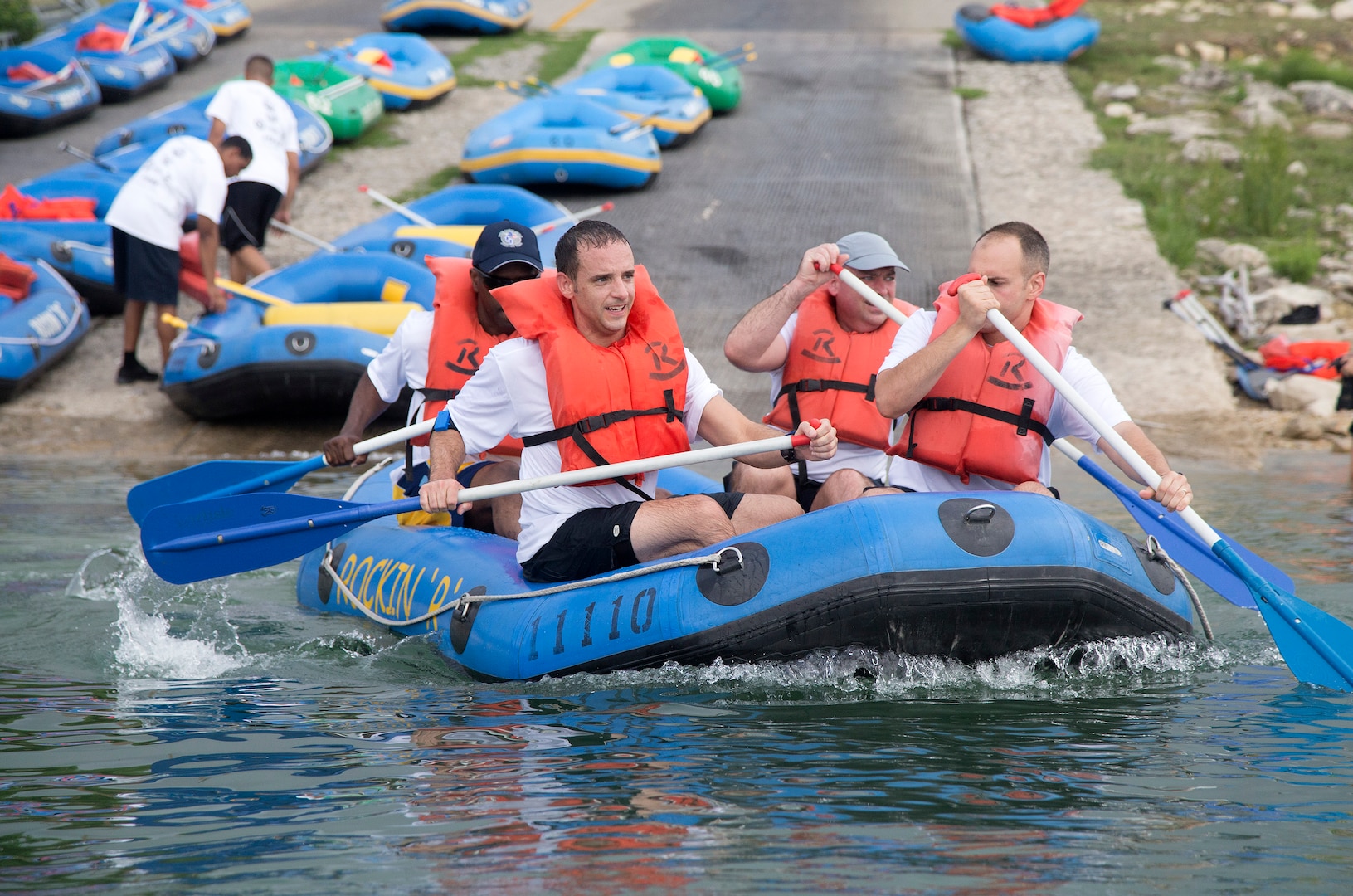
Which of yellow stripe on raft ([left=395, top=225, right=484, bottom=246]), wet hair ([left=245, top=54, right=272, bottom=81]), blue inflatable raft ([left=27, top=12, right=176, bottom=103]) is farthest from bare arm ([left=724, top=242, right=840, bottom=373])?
blue inflatable raft ([left=27, top=12, right=176, bottom=103])

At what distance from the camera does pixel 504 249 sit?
15.1 feet

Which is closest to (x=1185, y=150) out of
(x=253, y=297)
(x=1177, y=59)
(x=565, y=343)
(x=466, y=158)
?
(x=1177, y=59)

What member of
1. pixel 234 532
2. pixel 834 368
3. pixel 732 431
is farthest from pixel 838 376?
pixel 234 532

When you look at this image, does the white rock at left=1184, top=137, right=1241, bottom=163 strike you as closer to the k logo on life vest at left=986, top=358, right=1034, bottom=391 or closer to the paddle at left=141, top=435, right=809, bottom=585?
the k logo on life vest at left=986, top=358, right=1034, bottom=391

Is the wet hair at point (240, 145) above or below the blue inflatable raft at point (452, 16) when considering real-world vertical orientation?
above

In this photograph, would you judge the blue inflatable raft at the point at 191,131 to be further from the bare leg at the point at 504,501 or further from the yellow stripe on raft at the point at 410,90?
the bare leg at the point at 504,501

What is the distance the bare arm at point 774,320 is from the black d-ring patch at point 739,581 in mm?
852

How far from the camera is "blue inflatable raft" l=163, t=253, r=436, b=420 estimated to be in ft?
25.7

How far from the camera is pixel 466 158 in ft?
38.5

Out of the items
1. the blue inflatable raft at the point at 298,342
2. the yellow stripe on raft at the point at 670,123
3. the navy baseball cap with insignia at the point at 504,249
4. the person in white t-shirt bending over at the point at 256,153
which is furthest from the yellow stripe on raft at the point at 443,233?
the navy baseball cap with insignia at the point at 504,249

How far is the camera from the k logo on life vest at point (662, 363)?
3.90 m

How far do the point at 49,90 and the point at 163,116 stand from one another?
1.80 m

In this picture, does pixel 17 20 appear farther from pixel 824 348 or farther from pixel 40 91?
pixel 824 348

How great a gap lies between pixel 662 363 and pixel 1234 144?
10252mm
